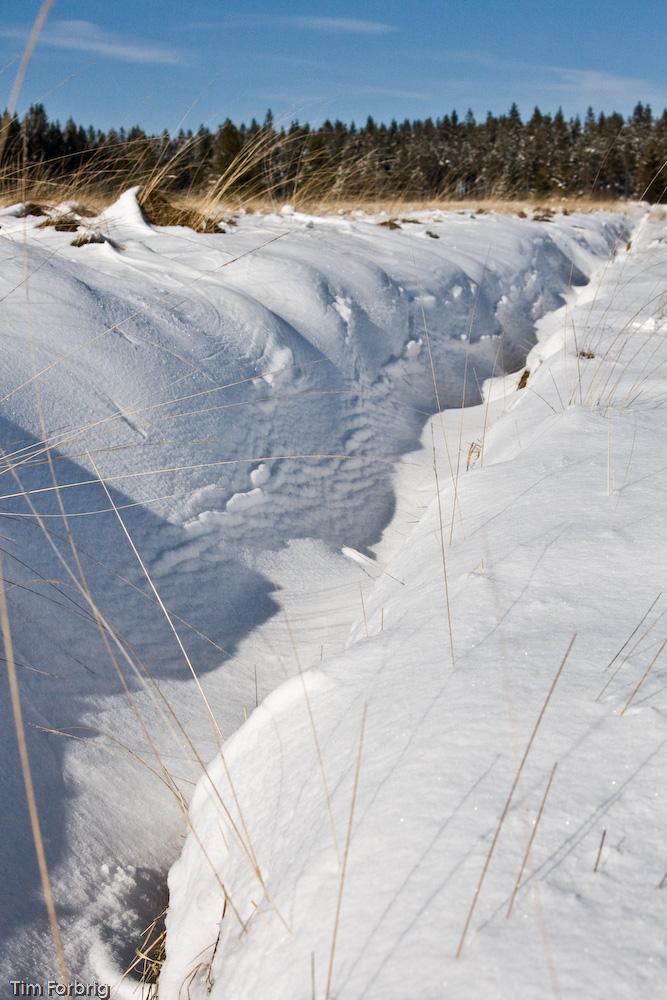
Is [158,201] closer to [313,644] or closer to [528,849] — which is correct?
[313,644]

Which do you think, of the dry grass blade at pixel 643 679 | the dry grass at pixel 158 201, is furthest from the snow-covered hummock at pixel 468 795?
the dry grass at pixel 158 201

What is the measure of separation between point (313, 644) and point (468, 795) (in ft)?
2.97

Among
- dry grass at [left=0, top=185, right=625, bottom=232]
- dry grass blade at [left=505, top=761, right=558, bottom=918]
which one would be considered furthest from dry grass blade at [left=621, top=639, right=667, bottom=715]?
dry grass at [left=0, top=185, right=625, bottom=232]

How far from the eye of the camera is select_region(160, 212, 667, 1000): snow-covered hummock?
0.55m

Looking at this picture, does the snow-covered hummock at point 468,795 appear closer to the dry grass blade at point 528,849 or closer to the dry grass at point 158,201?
the dry grass blade at point 528,849

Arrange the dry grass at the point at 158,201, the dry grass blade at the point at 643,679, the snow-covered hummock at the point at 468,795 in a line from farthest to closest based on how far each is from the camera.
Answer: the dry grass at the point at 158,201, the dry grass blade at the point at 643,679, the snow-covered hummock at the point at 468,795

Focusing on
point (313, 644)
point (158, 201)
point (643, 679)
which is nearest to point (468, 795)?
point (643, 679)

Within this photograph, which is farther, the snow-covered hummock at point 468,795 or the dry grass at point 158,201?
the dry grass at point 158,201

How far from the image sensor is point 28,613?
128cm

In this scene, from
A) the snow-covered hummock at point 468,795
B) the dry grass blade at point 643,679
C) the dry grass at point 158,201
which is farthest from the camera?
the dry grass at point 158,201

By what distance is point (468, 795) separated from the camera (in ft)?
2.24

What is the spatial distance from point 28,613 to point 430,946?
102cm

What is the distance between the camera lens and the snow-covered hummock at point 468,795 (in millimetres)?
553

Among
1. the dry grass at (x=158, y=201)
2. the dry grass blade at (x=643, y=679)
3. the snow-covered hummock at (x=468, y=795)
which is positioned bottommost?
the snow-covered hummock at (x=468, y=795)
